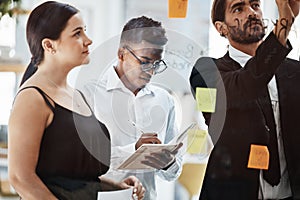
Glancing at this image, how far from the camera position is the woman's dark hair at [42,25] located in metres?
1.48

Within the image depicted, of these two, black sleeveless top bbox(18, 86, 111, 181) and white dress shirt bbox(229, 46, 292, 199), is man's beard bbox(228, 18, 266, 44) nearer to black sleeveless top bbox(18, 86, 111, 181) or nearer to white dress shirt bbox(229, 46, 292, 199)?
white dress shirt bbox(229, 46, 292, 199)

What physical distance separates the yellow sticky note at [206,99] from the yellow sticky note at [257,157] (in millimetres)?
188

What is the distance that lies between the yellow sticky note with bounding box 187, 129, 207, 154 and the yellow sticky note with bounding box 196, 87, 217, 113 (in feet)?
0.24

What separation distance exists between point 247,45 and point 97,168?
0.61 m

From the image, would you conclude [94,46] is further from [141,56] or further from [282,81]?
[282,81]

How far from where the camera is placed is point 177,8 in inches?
62.2

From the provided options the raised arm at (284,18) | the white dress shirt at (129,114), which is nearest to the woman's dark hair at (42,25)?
the white dress shirt at (129,114)

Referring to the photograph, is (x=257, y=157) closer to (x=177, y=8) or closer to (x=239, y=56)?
(x=239, y=56)

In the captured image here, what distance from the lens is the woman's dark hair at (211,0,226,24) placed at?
162 centimetres

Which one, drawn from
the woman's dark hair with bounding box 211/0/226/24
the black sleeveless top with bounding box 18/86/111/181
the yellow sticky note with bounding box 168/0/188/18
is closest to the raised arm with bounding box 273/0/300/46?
the woman's dark hair with bounding box 211/0/226/24

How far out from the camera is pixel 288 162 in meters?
1.70

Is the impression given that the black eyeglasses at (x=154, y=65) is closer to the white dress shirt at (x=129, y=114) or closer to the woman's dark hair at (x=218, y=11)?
the white dress shirt at (x=129, y=114)

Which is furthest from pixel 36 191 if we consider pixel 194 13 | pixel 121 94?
pixel 194 13

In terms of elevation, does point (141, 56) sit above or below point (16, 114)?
above
